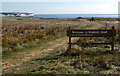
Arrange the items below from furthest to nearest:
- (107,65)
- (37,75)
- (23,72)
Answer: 1. (107,65)
2. (23,72)
3. (37,75)

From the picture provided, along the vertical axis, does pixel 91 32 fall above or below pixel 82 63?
above

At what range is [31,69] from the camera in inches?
319

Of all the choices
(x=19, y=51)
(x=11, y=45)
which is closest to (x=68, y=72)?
(x=19, y=51)

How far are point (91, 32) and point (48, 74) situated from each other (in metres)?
5.84

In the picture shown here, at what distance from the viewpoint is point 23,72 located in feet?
25.2

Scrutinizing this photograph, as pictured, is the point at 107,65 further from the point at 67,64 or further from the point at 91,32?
the point at 91,32

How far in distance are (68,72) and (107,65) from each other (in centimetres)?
197

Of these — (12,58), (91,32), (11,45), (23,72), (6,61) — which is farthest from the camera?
(11,45)

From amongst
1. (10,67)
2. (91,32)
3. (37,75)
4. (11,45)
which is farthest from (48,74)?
(11,45)

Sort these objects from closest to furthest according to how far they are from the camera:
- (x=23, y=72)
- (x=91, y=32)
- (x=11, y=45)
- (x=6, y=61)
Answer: (x=23, y=72)
(x=6, y=61)
(x=91, y=32)
(x=11, y=45)

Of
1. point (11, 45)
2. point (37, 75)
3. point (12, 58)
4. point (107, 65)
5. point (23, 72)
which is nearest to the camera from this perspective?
point (37, 75)

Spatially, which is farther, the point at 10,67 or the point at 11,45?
the point at 11,45

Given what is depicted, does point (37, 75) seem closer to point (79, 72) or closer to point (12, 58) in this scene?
point (79, 72)

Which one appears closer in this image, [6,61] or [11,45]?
[6,61]
